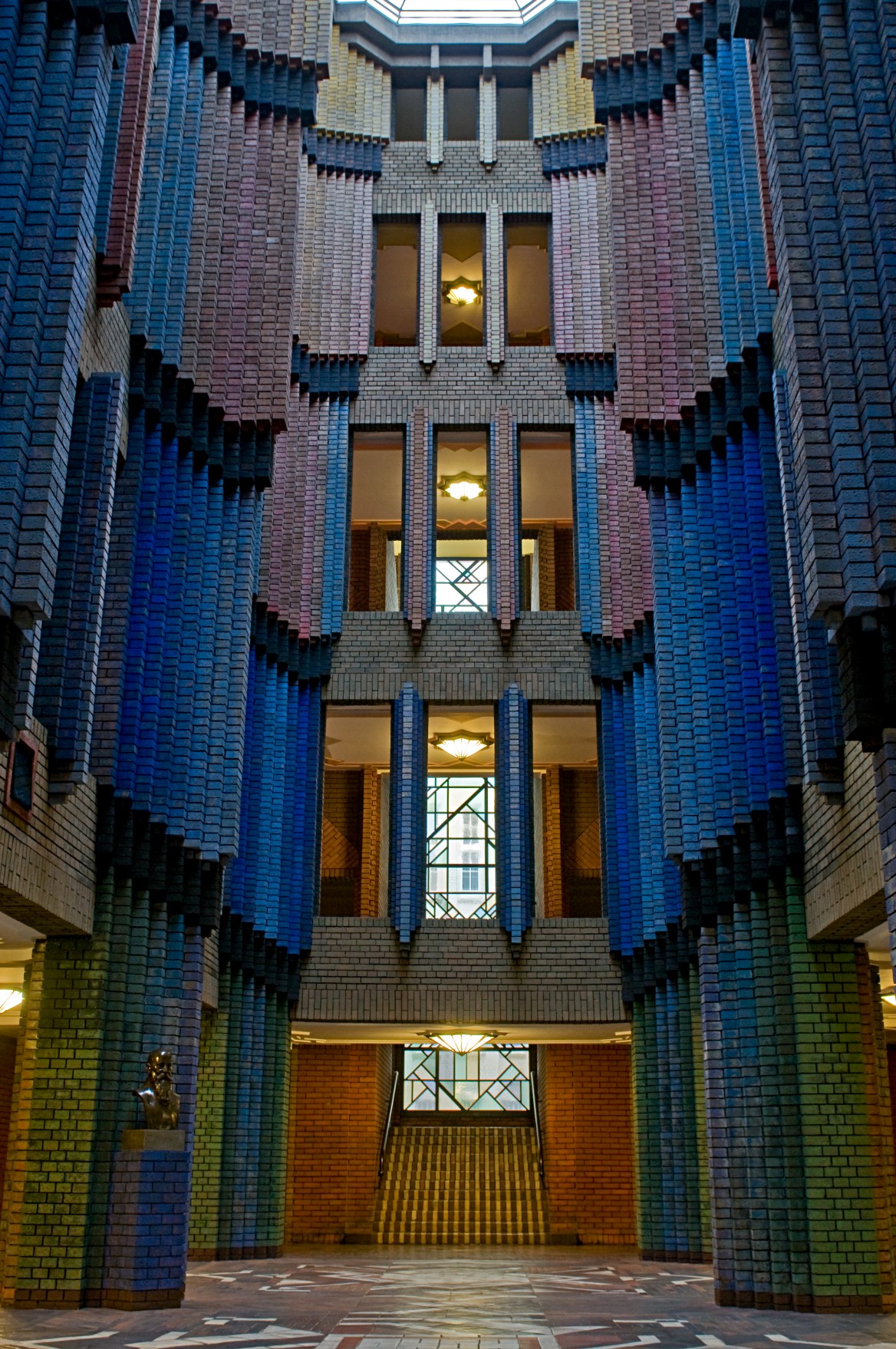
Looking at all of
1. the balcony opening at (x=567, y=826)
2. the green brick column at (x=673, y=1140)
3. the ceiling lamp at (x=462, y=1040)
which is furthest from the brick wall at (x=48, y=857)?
the balcony opening at (x=567, y=826)

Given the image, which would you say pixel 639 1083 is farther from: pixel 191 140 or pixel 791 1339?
pixel 191 140

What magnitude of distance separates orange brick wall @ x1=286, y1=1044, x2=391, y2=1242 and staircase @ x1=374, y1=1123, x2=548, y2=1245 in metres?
0.58

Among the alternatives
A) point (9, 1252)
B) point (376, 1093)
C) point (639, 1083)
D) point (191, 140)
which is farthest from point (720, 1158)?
point (376, 1093)

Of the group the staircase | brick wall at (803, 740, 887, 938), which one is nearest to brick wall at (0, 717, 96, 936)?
brick wall at (803, 740, 887, 938)

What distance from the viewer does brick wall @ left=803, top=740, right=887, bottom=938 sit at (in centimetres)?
997

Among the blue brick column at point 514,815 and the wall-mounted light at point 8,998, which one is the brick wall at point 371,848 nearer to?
the blue brick column at point 514,815

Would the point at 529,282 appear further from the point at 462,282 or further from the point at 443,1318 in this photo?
the point at 443,1318

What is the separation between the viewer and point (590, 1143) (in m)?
23.0

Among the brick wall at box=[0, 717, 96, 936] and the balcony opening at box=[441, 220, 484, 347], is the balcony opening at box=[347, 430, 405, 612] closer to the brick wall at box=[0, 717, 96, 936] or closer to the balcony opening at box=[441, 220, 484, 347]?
the balcony opening at box=[441, 220, 484, 347]

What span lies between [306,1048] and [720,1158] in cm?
1281

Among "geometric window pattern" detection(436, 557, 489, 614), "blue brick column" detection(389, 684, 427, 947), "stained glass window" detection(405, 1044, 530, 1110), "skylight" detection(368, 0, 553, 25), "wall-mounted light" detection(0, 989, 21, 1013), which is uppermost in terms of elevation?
"skylight" detection(368, 0, 553, 25)

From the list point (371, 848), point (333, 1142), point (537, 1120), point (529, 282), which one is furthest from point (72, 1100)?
point (529, 282)

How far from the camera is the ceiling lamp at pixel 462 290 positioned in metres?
26.8

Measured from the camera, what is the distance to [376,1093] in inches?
944
